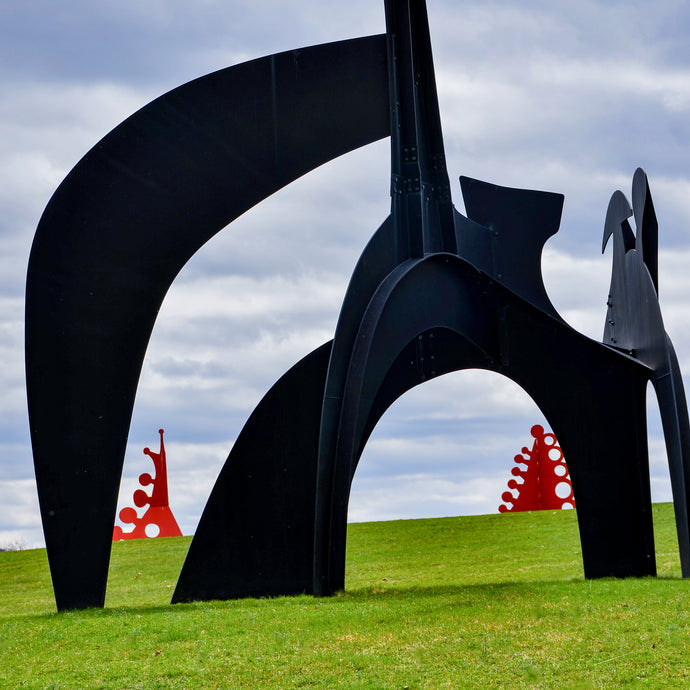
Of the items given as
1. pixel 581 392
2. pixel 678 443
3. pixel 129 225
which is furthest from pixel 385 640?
pixel 129 225

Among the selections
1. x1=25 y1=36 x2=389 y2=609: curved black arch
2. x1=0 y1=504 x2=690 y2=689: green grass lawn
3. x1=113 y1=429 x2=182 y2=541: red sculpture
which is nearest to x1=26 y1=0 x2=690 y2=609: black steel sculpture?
x1=25 y1=36 x2=389 y2=609: curved black arch

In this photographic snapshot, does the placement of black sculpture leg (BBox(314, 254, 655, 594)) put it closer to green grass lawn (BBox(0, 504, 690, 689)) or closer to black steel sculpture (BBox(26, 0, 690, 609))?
black steel sculpture (BBox(26, 0, 690, 609))

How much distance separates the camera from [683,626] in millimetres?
9445

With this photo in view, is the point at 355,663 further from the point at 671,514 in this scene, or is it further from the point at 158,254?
the point at 671,514

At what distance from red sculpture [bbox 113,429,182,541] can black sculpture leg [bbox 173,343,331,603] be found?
420 inches

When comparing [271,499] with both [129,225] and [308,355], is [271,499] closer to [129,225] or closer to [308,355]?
[308,355]

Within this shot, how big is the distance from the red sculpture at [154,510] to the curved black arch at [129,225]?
39.5 feet

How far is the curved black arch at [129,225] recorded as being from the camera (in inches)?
494

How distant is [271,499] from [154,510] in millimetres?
11467

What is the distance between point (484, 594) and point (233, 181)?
6.25 m

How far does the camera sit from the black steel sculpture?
488 inches

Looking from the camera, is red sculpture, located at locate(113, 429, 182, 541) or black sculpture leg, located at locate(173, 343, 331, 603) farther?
red sculpture, located at locate(113, 429, 182, 541)

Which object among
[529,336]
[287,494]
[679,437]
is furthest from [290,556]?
[679,437]

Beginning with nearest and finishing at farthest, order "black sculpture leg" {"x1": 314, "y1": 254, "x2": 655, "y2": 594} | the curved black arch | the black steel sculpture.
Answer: the black steel sculpture, the curved black arch, "black sculpture leg" {"x1": 314, "y1": 254, "x2": 655, "y2": 594}
